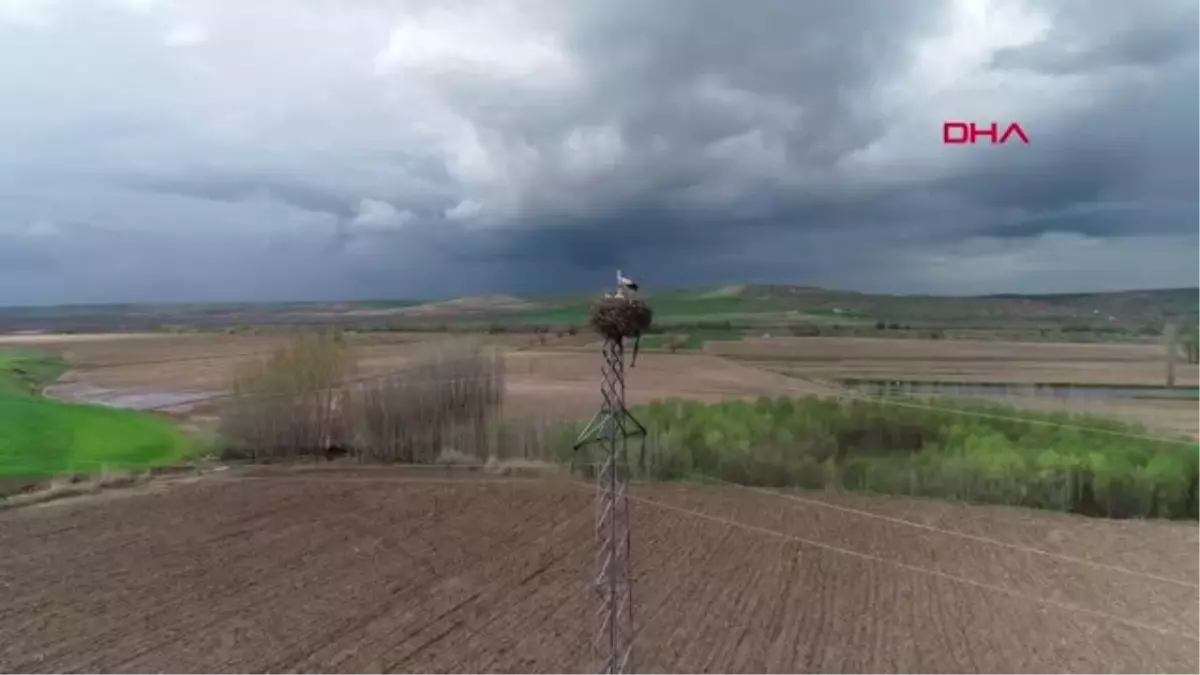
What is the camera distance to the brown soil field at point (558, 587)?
9492 mm

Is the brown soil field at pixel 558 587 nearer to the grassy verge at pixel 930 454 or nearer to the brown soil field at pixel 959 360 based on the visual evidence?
the grassy verge at pixel 930 454

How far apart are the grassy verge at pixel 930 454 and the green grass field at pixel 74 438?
11759 mm

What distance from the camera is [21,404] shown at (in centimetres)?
2370

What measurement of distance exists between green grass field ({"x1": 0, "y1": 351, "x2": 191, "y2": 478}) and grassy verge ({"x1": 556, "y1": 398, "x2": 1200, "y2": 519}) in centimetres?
1176

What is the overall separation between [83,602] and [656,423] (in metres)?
13.1

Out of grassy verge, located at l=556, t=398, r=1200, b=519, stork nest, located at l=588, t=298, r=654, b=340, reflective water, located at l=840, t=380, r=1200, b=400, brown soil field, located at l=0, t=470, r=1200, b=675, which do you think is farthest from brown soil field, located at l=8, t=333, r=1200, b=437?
stork nest, located at l=588, t=298, r=654, b=340

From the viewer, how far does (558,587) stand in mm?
12047

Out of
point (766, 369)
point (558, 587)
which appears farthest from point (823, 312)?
point (558, 587)

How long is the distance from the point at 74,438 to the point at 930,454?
19.6 m

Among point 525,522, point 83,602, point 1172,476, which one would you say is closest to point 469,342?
point 525,522

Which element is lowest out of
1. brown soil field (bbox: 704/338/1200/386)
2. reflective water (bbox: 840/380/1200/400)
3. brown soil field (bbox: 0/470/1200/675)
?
brown soil field (bbox: 0/470/1200/675)

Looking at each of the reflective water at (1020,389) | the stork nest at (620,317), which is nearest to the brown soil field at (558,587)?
the reflective water at (1020,389)

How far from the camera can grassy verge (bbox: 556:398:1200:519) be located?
18.5 meters

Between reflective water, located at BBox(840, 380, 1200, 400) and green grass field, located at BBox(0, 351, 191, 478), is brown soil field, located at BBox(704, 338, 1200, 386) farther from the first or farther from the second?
green grass field, located at BBox(0, 351, 191, 478)
